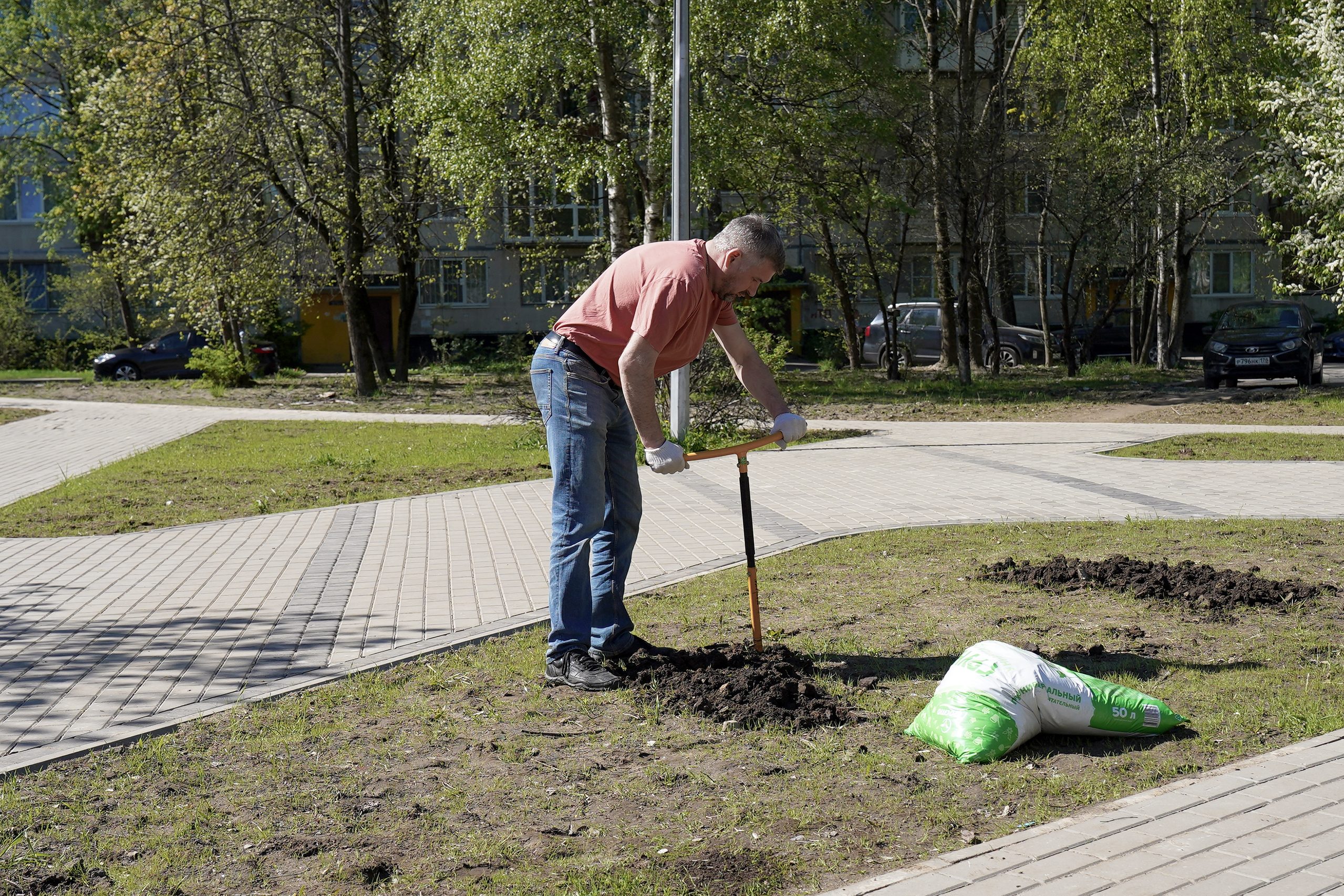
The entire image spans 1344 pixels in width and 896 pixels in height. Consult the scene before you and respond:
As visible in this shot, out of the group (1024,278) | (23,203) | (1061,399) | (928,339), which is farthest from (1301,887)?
(23,203)

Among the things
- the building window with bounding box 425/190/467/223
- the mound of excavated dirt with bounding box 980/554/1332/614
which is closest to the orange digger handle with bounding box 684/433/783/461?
the mound of excavated dirt with bounding box 980/554/1332/614

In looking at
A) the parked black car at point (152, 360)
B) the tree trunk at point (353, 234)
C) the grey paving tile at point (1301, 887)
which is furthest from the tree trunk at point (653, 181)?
the parked black car at point (152, 360)

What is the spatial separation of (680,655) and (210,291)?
880 inches

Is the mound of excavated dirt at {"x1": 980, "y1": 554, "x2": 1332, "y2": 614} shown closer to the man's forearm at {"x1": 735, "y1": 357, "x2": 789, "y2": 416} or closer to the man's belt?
the man's forearm at {"x1": 735, "y1": 357, "x2": 789, "y2": 416}

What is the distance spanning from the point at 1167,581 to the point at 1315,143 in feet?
47.9

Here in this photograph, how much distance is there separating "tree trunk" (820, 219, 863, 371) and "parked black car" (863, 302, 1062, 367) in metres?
0.69

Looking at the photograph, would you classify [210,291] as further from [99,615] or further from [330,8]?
[99,615]

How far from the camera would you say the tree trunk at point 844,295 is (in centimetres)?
2917

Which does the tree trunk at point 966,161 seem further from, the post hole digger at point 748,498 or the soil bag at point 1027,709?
the soil bag at point 1027,709

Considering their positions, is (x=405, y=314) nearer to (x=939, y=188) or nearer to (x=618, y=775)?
(x=939, y=188)

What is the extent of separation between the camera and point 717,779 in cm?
408

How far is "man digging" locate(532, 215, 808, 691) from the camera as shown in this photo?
4.79 meters

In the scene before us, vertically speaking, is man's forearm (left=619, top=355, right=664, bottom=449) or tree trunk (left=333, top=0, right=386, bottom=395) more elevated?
tree trunk (left=333, top=0, right=386, bottom=395)

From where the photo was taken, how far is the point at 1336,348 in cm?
3622
